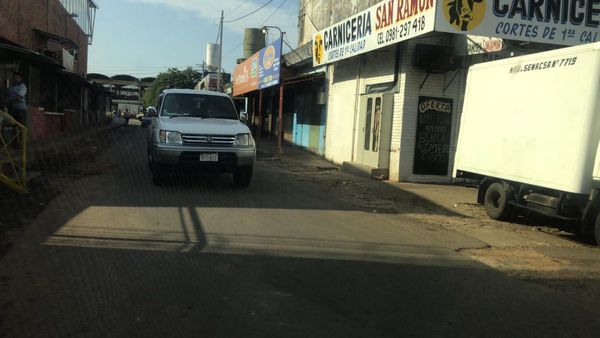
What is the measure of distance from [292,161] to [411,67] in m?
6.34

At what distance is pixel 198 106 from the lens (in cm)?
1140

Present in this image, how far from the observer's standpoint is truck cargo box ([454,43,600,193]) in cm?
723

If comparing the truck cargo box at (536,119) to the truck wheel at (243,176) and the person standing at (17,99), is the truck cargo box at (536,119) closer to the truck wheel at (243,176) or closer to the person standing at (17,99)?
the truck wheel at (243,176)

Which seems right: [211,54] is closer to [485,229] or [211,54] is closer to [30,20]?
[30,20]

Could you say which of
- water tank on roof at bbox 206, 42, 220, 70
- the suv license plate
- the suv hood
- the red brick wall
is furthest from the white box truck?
water tank on roof at bbox 206, 42, 220, 70

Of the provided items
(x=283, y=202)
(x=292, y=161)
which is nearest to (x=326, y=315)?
(x=283, y=202)

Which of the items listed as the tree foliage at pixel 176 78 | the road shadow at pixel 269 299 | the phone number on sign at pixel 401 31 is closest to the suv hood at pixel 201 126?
the phone number on sign at pixel 401 31

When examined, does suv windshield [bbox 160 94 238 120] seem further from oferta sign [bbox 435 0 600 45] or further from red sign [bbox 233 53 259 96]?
red sign [bbox 233 53 259 96]

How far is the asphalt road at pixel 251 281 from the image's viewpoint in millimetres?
4094

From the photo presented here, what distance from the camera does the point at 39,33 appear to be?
72.6ft

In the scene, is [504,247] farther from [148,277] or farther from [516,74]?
[148,277]

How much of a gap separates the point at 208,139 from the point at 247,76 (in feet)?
66.2

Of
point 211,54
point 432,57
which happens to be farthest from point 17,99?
point 211,54

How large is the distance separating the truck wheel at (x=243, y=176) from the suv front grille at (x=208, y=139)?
691mm
